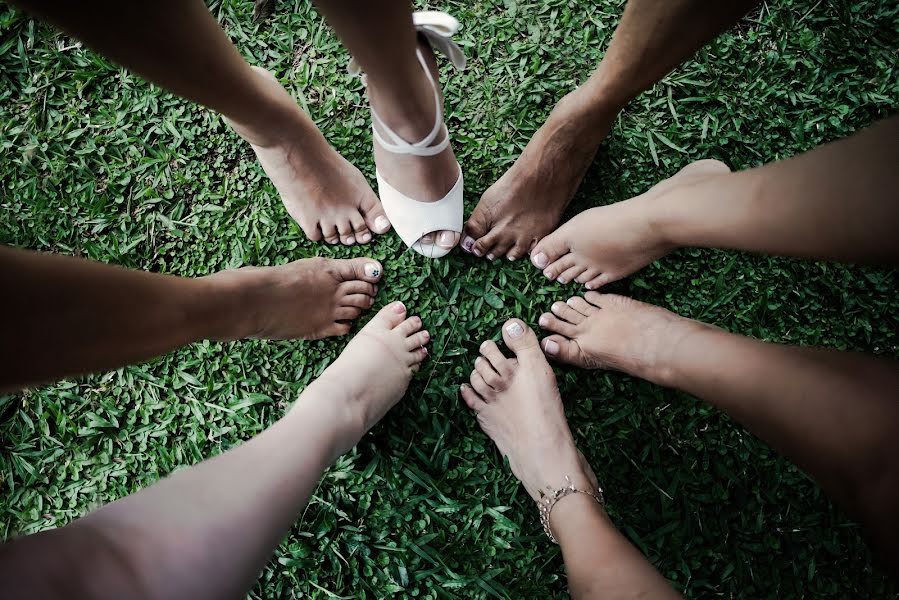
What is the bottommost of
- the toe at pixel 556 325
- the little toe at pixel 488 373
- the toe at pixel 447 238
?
the little toe at pixel 488 373

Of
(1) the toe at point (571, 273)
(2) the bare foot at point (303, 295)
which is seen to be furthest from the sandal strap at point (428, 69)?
(1) the toe at point (571, 273)

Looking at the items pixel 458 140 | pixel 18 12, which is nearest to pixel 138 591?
pixel 458 140

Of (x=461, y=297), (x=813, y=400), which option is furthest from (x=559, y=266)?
(x=813, y=400)

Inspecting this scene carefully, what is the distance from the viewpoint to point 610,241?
1812mm

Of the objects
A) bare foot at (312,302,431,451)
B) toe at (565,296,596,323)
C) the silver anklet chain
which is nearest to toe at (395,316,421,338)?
bare foot at (312,302,431,451)

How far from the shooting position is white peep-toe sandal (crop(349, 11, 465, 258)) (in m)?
1.48

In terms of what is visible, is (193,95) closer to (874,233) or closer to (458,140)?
(458,140)

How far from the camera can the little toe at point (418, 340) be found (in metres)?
1.94

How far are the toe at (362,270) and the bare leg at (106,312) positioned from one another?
0.97ft

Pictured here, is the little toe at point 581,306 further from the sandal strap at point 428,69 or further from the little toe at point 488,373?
the sandal strap at point 428,69

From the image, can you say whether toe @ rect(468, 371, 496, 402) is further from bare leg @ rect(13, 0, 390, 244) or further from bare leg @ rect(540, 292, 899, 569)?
bare leg @ rect(13, 0, 390, 244)

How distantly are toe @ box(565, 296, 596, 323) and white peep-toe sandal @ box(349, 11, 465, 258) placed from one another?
508 millimetres

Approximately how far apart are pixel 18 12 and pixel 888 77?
3540 mm

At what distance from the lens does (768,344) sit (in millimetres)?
1326
